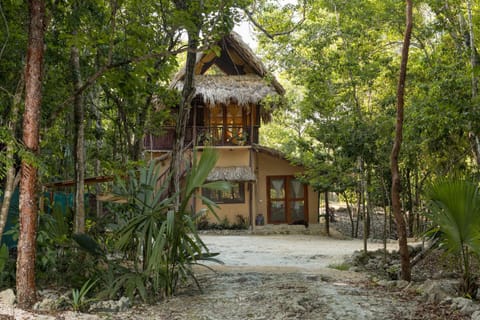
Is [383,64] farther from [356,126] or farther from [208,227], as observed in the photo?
[208,227]

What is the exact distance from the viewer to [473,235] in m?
5.14

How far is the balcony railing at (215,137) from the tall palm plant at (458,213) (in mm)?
12230

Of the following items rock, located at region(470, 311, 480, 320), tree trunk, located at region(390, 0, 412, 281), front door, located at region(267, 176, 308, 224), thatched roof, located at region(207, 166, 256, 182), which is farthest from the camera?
front door, located at region(267, 176, 308, 224)

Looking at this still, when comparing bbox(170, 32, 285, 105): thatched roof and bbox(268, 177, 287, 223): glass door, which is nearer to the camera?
bbox(170, 32, 285, 105): thatched roof

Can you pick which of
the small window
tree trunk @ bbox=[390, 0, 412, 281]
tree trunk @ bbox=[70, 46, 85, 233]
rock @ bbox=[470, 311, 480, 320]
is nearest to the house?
the small window

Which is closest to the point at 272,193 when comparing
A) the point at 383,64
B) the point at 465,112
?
the point at 383,64

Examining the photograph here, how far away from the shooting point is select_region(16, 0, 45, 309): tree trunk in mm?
4910

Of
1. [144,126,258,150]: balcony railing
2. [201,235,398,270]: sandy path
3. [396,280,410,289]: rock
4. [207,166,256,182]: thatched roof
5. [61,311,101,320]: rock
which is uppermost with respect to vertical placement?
[144,126,258,150]: balcony railing

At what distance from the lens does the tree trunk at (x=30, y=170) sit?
491 centimetres

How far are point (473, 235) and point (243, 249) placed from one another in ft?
23.1

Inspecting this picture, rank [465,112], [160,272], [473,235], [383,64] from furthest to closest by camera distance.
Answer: [383,64], [465,112], [160,272], [473,235]

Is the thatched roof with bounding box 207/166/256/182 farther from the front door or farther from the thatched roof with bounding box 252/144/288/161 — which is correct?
the front door

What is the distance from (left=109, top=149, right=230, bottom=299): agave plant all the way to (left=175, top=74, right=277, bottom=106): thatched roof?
10.6 metres

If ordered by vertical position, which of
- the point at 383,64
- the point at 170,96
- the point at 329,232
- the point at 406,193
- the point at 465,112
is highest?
the point at 383,64
